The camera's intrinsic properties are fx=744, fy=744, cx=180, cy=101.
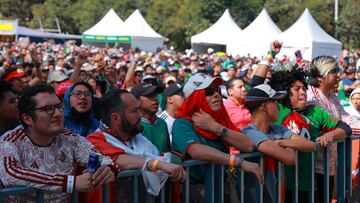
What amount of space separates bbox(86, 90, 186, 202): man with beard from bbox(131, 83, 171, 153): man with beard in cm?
78

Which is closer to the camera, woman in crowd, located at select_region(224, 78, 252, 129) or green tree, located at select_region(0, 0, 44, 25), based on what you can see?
woman in crowd, located at select_region(224, 78, 252, 129)

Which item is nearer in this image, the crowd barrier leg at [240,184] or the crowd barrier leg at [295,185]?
the crowd barrier leg at [240,184]

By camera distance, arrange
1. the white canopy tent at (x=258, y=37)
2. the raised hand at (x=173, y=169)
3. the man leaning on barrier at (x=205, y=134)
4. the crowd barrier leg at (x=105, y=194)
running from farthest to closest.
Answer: the white canopy tent at (x=258, y=37) → the man leaning on barrier at (x=205, y=134) → the raised hand at (x=173, y=169) → the crowd barrier leg at (x=105, y=194)

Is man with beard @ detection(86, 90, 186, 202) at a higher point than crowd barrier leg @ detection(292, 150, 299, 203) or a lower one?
higher

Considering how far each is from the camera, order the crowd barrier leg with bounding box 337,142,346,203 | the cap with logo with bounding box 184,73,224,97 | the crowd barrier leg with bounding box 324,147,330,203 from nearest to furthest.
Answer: the cap with logo with bounding box 184,73,224,97 → the crowd barrier leg with bounding box 324,147,330,203 → the crowd barrier leg with bounding box 337,142,346,203

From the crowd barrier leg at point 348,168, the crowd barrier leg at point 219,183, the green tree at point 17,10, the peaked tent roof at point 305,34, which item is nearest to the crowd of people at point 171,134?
the crowd barrier leg at point 219,183

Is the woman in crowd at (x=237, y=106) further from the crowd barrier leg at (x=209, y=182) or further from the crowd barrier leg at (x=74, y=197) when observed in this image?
the crowd barrier leg at (x=74, y=197)

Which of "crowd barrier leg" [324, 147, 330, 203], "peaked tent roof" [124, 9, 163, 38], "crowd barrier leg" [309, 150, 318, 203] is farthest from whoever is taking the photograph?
"peaked tent roof" [124, 9, 163, 38]

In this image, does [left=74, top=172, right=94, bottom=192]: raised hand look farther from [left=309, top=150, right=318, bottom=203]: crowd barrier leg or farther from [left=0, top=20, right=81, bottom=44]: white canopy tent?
[left=0, top=20, right=81, bottom=44]: white canopy tent

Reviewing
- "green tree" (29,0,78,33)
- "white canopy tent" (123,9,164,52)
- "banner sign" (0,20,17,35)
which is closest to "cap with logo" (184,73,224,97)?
"white canopy tent" (123,9,164,52)

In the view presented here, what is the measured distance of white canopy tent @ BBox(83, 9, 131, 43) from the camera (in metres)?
47.4

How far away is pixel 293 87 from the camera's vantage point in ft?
22.0

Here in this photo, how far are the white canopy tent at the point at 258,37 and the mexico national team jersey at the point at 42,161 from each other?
110 feet

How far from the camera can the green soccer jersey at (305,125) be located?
6.52m
